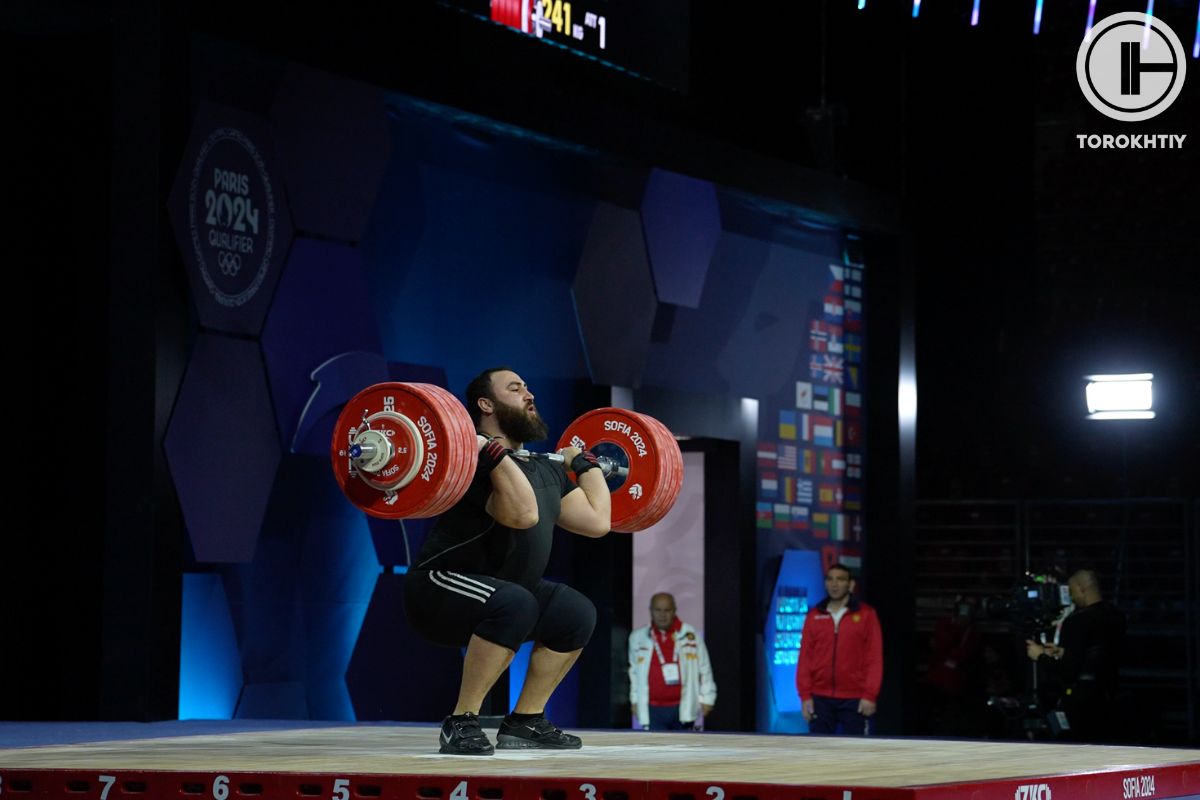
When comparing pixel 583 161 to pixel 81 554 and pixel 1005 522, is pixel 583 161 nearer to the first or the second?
pixel 81 554

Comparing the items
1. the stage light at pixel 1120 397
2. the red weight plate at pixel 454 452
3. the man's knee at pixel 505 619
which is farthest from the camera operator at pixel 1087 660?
the red weight plate at pixel 454 452

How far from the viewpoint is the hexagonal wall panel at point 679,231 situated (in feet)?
38.4

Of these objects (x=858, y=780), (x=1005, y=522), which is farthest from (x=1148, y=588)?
(x=858, y=780)

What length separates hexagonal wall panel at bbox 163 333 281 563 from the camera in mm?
8672

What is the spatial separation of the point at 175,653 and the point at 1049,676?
472 centimetres

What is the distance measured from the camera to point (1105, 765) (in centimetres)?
548

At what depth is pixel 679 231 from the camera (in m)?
11.9

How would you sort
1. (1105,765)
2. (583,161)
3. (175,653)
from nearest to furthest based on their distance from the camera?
(1105,765), (175,653), (583,161)

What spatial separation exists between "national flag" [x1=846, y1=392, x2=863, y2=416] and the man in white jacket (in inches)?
116

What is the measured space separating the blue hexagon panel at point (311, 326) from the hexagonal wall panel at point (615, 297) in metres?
1.76

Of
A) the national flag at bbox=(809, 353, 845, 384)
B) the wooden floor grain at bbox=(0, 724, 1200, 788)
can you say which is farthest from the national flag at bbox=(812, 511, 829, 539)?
the wooden floor grain at bbox=(0, 724, 1200, 788)

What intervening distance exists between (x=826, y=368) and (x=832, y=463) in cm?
65

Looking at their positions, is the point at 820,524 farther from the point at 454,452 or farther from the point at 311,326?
the point at 454,452

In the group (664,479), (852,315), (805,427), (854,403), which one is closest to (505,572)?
(664,479)
